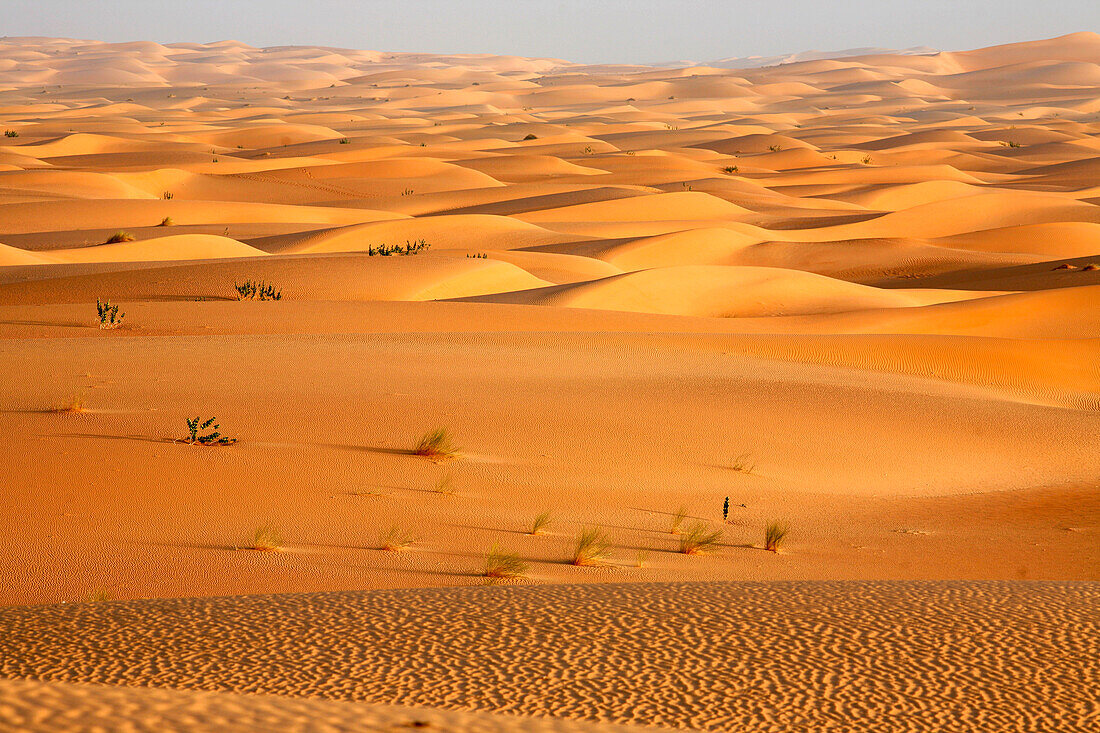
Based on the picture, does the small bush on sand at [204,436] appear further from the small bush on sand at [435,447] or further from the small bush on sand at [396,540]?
the small bush on sand at [396,540]

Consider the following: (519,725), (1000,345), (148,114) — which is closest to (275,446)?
(519,725)

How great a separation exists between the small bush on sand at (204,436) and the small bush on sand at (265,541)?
1421 millimetres

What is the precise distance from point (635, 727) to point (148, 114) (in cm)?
9721

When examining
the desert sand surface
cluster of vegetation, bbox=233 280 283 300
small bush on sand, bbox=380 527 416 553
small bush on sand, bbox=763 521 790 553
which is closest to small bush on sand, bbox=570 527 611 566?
the desert sand surface

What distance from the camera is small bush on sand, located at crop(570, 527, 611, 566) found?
5.91 m

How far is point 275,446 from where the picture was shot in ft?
24.5

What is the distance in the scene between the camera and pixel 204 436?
7.36m

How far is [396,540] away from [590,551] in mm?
993

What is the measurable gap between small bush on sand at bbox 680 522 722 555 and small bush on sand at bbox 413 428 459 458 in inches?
67.0

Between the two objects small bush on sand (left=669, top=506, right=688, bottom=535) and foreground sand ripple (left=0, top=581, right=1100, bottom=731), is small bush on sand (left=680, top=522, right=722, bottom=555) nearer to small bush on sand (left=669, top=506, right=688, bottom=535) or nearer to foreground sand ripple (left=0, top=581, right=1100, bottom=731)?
small bush on sand (left=669, top=506, right=688, bottom=535)

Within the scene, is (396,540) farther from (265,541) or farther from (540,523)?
(540,523)

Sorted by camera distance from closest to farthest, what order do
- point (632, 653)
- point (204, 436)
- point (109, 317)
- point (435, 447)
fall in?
1. point (632, 653)
2. point (204, 436)
3. point (435, 447)
4. point (109, 317)

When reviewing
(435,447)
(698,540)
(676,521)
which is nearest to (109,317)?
(435,447)

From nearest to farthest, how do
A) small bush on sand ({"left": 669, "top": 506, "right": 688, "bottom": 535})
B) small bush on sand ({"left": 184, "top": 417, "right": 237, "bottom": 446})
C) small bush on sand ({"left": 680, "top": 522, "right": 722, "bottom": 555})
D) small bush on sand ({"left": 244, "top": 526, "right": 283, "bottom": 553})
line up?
small bush on sand ({"left": 244, "top": 526, "right": 283, "bottom": 553}), small bush on sand ({"left": 680, "top": 522, "right": 722, "bottom": 555}), small bush on sand ({"left": 669, "top": 506, "right": 688, "bottom": 535}), small bush on sand ({"left": 184, "top": 417, "right": 237, "bottom": 446})
